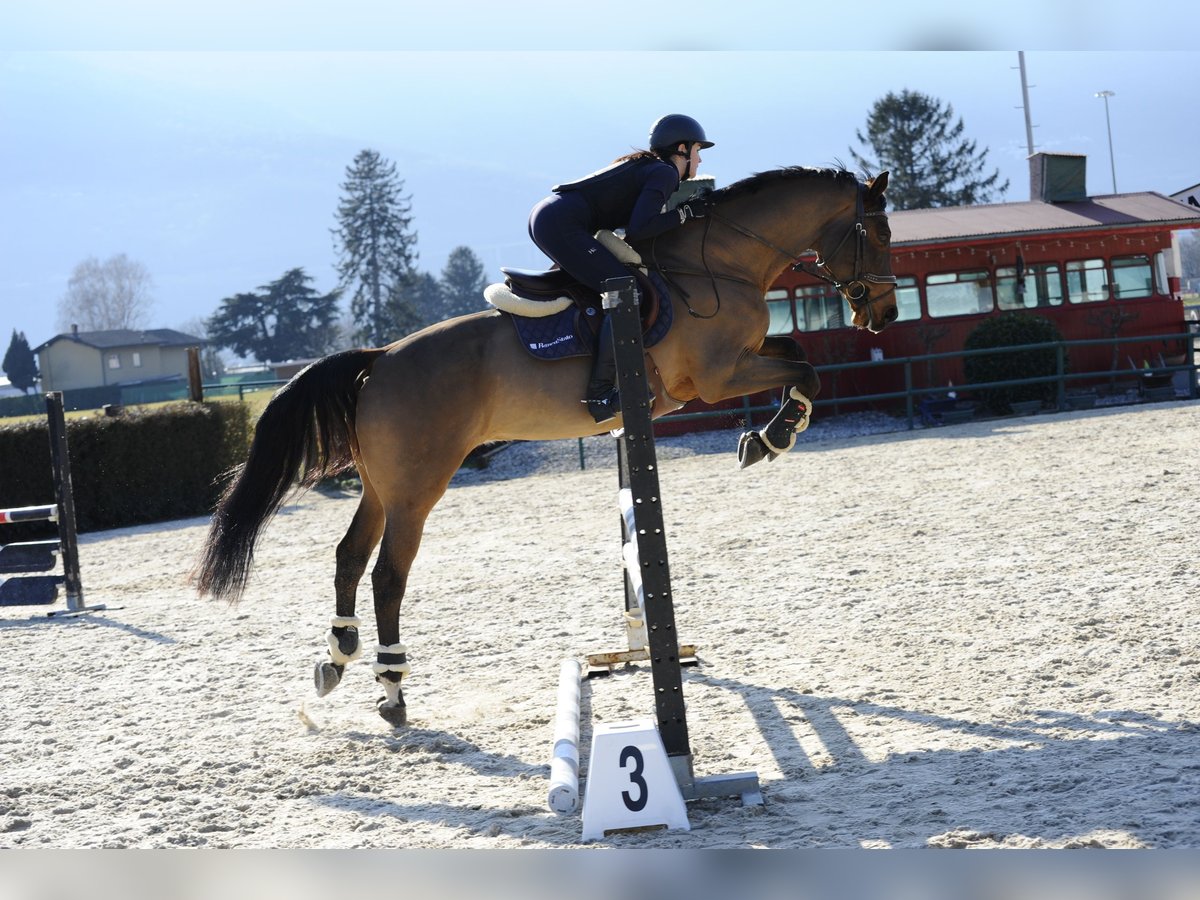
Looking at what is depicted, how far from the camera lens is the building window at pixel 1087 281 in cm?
2067

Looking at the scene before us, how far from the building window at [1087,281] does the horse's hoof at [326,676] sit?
19.1 meters

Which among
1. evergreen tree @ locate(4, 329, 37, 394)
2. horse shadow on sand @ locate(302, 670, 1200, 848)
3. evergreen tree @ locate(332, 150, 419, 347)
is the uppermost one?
evergreen tree @ locate(332, 150, 419, 347)

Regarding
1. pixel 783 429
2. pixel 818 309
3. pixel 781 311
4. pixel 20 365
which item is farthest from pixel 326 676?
pixel 20 365

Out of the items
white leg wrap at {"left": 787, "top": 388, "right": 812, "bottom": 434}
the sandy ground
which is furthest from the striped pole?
white leg wrap at {"left": 787, "top": 388, "right": 812, "bottom": 434}

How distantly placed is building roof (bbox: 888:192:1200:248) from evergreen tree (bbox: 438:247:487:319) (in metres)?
90.6

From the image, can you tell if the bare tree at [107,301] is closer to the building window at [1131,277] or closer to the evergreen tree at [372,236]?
the evergreen tree at [372,236]

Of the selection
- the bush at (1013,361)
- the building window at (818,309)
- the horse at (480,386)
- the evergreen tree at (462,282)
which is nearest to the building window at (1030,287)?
the bush at (1013,361)

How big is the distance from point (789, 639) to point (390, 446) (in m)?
2.37

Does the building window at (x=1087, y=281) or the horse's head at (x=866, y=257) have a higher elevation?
the building window at (x=1087, y=281)

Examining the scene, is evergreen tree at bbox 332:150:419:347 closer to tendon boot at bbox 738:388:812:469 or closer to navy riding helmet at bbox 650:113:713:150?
navy riding helmet at bbox 650:113:713:150

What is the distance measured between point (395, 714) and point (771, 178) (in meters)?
3.05

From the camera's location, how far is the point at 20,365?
84.8 m

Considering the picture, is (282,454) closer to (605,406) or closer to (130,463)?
(605,406)

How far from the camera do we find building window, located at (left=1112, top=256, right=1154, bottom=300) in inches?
822
